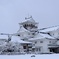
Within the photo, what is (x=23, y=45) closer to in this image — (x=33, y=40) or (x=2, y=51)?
(x=33, y=40)

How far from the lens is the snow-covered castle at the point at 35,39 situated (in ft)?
212

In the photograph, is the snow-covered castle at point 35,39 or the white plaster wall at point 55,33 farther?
the white plaster wall at point 55,33

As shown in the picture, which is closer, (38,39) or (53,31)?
(38,39)

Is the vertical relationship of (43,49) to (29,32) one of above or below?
below

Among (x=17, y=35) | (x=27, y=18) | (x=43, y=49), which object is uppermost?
(x=27, y=18)

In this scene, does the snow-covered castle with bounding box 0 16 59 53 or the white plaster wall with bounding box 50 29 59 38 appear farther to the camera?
the white plaster wall with bounding box 50 29 59 38

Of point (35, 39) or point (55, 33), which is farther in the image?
point (55, 33)

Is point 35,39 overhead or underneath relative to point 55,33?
underneath

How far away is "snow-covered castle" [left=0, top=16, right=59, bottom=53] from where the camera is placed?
212 feet

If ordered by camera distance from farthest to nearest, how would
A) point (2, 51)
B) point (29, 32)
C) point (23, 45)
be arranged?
point (29, 32)
point (23, 45)
point (2, 51)

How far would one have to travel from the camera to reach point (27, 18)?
74.0 meters

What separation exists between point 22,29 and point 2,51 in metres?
17.6

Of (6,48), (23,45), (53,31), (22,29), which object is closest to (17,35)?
(22,29)

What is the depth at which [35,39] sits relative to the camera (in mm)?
66625
